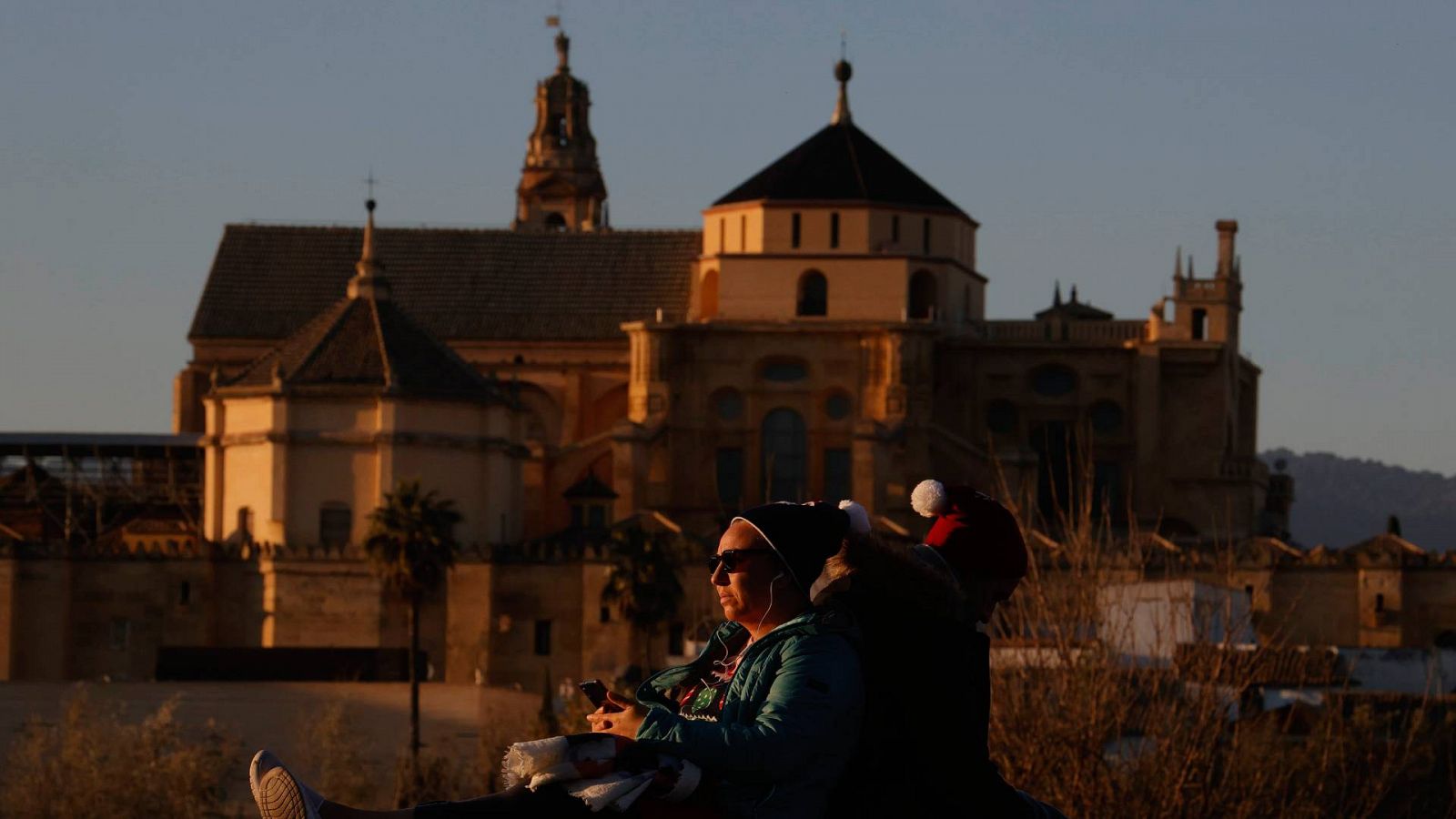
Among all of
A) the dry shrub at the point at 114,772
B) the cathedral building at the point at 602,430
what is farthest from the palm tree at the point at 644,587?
the dry shrub at the point at 114,772

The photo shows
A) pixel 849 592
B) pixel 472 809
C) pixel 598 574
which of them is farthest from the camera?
pixel 598 574

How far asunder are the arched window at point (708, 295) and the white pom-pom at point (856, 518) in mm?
87283

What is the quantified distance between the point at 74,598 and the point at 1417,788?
4462cm

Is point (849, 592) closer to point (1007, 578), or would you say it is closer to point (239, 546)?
point (1007, 578)

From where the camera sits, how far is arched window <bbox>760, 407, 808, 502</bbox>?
9850cm

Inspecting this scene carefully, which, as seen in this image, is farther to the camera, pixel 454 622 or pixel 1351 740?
pixel 454 622

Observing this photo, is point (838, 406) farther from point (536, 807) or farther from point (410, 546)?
point (536, 807)

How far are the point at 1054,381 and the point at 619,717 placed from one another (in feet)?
287

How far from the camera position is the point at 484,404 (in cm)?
9275

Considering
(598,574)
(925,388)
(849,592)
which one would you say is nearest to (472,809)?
(849,592)

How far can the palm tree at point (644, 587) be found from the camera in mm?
86938

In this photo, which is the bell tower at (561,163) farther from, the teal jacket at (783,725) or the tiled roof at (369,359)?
A: the teal jacket at (783,725)

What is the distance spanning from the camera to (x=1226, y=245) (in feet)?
344

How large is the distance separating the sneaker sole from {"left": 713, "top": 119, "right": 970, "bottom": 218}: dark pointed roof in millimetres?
87834
